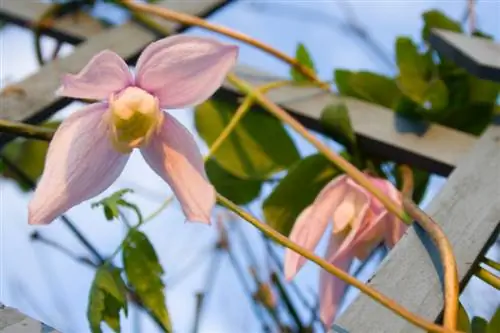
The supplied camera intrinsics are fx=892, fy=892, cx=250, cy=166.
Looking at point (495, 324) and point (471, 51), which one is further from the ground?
point (471, 51)

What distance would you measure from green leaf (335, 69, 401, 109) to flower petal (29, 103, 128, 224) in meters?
0.43

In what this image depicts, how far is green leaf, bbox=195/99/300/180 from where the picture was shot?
0.78 m

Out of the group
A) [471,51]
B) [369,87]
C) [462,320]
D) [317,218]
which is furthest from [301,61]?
[462,320]

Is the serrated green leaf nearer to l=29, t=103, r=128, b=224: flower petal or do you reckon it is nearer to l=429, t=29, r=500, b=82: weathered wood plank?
l=429, t=29, r=500, b=82: weathered wood plank

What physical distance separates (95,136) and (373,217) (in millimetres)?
230

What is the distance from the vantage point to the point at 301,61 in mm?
823

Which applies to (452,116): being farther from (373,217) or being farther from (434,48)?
(373,217)

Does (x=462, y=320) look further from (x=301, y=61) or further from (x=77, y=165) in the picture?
(x=301, y=61)

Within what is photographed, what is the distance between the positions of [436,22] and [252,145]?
20cm

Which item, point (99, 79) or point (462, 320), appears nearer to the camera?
point (99, 79)

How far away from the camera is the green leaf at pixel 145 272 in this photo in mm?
482

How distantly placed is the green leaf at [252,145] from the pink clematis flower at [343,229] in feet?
0.65

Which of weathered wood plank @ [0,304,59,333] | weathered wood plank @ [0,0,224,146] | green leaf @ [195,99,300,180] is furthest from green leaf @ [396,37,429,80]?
weathered wood plank @ [0,304,59,333]

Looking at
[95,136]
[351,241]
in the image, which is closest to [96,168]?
[95,136]
